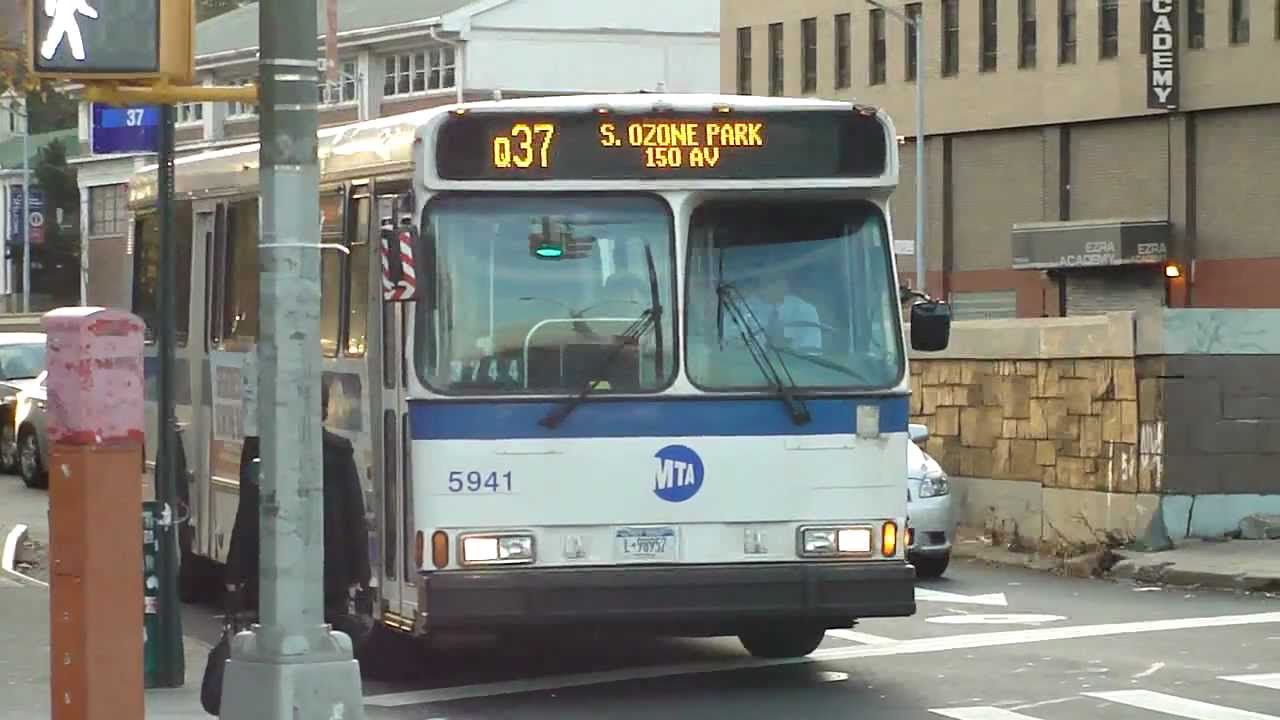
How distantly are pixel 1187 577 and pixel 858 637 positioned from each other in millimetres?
4198

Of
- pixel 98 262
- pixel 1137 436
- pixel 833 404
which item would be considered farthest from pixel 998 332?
pixel 833 404

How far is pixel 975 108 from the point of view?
60.1m

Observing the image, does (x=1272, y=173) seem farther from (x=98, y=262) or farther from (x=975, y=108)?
(x=98, y=262)

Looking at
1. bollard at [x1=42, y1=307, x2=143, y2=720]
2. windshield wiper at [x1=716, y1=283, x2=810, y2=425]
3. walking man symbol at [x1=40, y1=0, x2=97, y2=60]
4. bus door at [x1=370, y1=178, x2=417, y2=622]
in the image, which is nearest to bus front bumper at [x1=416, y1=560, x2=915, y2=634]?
bus door at [x1=370, y1=178, x2=417, y2=622]

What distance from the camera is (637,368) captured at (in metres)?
12.0

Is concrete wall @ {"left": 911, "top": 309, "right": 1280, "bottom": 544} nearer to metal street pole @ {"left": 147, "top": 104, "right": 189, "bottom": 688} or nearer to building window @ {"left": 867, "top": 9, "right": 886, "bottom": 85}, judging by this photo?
metal street pole @ {"left": 147, "top": 104, "right": 189, "bottom": 688}

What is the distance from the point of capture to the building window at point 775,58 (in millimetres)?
67625

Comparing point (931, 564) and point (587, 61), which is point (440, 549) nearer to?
point (931, 564)

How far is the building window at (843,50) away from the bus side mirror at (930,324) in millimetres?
52276

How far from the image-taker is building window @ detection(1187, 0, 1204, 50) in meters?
53.6

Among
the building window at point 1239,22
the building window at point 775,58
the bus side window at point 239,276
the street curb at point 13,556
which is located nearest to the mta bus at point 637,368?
the bus side window at point 239,276

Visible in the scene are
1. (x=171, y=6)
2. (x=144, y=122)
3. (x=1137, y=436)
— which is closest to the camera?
(x=171, y=6)

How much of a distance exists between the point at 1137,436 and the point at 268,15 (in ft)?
39.1

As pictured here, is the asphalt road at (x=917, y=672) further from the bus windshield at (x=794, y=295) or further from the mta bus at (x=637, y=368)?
the bus windshield at (x=794, y=295)
